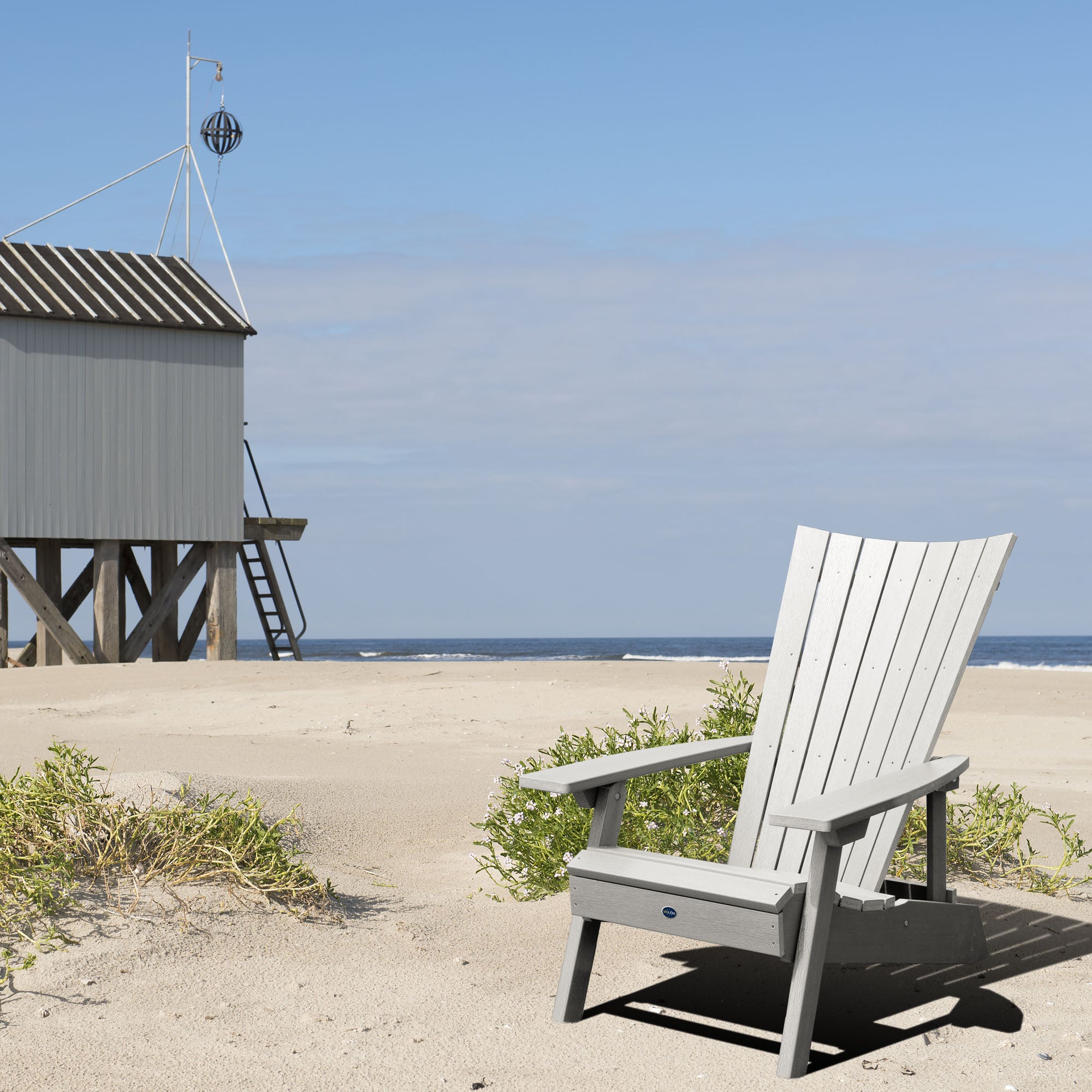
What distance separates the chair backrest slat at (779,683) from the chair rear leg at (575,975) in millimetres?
728

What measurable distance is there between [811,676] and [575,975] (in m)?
1.38

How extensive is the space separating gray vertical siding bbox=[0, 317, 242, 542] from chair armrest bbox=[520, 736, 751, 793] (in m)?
11.6

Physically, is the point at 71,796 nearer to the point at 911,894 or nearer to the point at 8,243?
the point at 911,894

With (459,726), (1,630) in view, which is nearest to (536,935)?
(459,726)

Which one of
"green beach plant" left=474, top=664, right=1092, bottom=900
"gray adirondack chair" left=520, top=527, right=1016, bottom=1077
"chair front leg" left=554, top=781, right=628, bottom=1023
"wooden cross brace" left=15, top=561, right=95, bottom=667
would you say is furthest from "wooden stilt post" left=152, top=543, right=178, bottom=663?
"chair front leg" left=554, top=781, right=628, bottom=1023

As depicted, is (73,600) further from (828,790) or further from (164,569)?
(828,790)

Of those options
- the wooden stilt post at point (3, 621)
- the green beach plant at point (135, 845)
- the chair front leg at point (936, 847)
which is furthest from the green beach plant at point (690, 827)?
the wooden stilt post at point (3, 621)

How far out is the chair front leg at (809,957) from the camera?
111 inches

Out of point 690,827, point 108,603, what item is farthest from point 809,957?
point 108,603

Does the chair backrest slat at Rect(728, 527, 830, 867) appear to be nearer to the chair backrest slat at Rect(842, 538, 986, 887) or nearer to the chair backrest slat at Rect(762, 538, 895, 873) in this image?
the chair backrest slat at Rect(762, 538, 895, 873)

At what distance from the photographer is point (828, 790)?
12.5ft

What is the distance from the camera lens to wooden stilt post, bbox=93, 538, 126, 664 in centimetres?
1441

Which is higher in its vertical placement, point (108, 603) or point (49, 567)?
point (49, 567)

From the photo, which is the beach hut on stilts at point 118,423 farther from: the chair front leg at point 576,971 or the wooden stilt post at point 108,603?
the chair front leg at point 576,971
